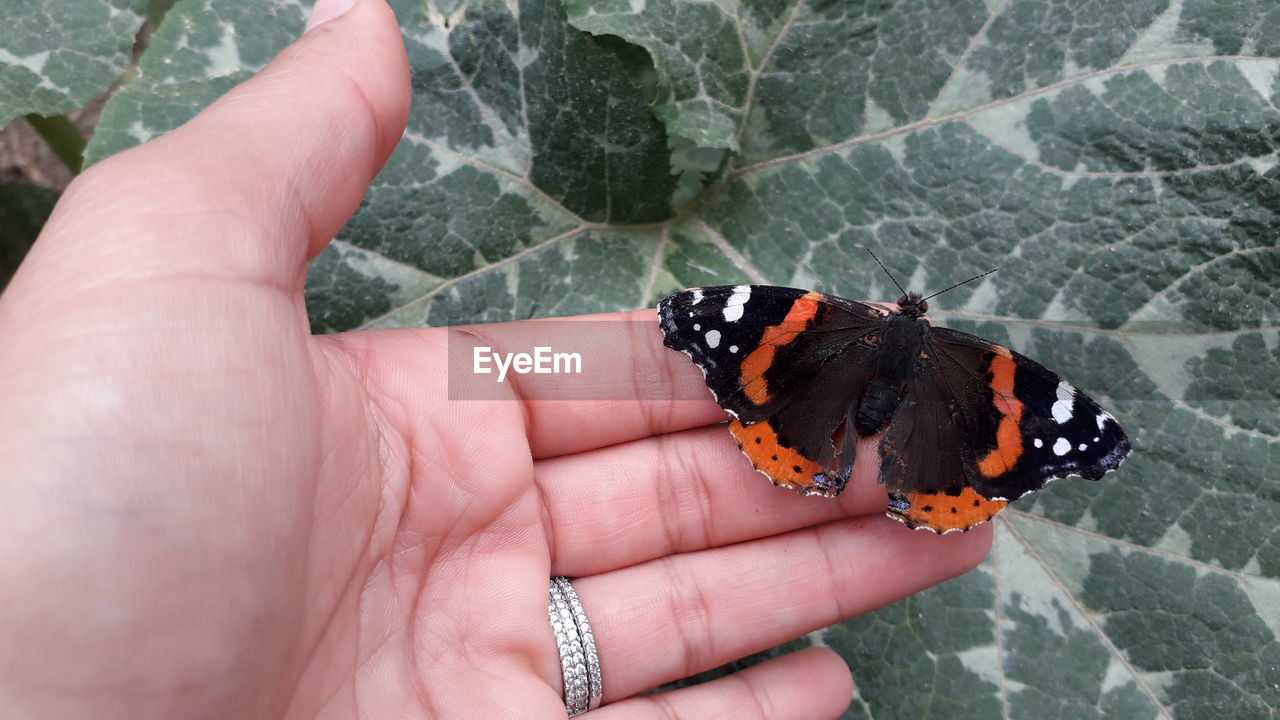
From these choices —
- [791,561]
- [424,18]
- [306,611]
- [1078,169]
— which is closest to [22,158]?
[424,18]

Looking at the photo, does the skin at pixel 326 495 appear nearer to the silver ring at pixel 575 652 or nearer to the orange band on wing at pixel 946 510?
the silver ring at pixel 575 652

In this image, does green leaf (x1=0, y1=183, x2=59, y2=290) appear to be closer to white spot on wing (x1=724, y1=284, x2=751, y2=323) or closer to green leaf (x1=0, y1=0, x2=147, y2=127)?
green leaf (x1=0, y1=0, x2=147, y2=127)

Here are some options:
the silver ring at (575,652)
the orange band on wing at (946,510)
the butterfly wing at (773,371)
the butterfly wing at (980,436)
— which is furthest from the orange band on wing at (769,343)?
the silver ring at (575,652)

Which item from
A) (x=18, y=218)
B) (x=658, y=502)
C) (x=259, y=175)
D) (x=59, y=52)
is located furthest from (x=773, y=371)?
(x=18, y=218)

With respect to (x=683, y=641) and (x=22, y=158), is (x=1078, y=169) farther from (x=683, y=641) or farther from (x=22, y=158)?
(x=22, y=158)

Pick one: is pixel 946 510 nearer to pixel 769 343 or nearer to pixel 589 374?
pixel 769 343

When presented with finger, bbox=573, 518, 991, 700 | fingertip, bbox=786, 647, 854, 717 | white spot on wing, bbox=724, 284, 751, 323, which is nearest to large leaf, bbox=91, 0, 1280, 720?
fingertip, bbox=786, 647, 854, 717
